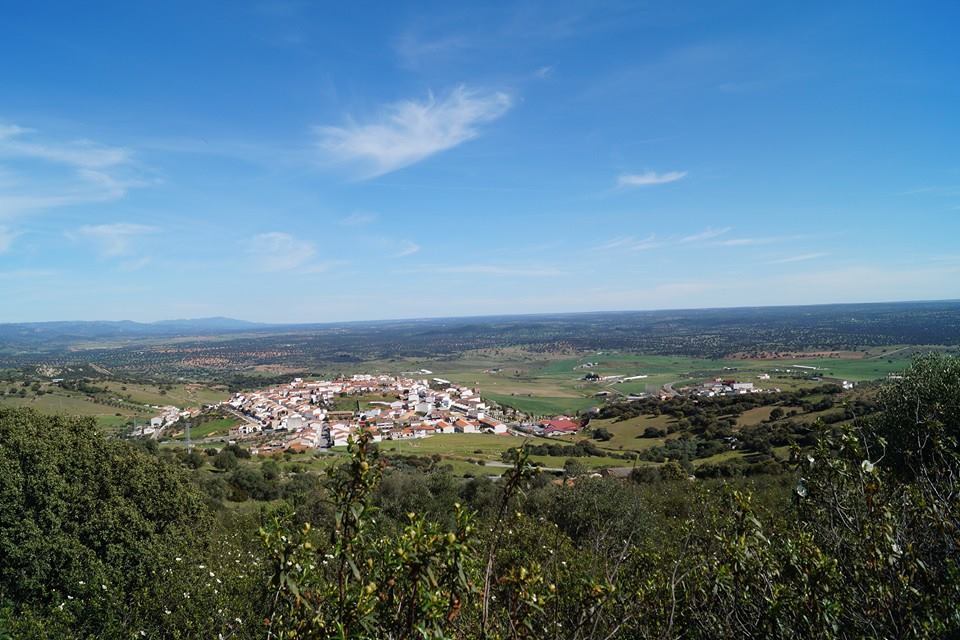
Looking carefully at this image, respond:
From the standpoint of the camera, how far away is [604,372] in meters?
119

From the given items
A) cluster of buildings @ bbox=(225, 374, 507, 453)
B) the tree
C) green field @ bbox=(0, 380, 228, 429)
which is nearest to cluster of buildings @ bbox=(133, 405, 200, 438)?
green field @ bbox=(0, 380, 228, 429)

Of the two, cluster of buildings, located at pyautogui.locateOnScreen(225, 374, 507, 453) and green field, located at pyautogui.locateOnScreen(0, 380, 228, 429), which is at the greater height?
green field, located at pyautogui.locateOnScreen(0, 380, 228, 429)

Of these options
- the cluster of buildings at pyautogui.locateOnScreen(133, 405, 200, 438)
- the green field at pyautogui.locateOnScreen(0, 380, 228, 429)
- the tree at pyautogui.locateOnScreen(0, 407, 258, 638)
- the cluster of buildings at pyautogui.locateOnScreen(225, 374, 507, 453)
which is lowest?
the cluster of buildings at pyautogui.locateOnScreen(225, 374, 507, 453)

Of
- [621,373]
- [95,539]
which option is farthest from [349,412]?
[95,539]

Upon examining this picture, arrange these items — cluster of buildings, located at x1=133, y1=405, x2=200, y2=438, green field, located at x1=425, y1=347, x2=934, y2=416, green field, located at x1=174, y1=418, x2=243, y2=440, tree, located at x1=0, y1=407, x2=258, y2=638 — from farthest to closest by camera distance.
Answer: green field, located at x1=425, y1=347, x2=934, y2=416 → green field, located at x1=174, y1=418, x2=243, y2=440 → cluster of buildings, located at x1=133, y1=405, x2=200, y2=438 → tree, located at x1=0, y1=407, x2=258, y2=638

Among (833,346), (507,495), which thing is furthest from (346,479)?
(833,346)

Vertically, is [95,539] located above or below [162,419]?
above

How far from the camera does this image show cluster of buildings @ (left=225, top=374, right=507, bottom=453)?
203ft

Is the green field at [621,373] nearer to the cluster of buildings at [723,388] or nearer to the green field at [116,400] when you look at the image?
the cluster of buildings at [723,388]

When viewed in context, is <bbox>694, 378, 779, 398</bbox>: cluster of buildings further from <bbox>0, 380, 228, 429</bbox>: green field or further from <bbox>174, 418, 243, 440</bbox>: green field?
<bbox>0, 380, 228, 429</bbox>: green field

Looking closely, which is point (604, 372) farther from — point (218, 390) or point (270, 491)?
point (270, 491)

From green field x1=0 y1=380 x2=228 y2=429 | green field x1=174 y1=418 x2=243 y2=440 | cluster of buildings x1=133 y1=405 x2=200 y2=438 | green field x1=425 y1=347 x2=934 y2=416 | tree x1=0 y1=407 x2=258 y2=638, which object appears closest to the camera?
tree x1=0 y1=407 x2=258 y2=638

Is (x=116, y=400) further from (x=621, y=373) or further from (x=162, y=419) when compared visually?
(x=621, y=373)

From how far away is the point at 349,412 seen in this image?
3150 inches
